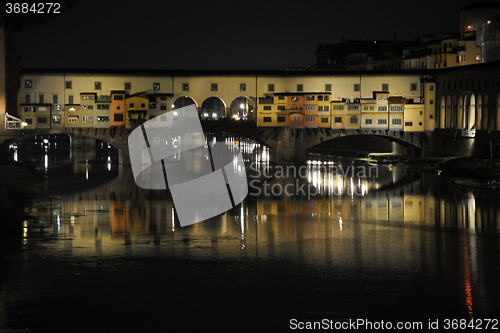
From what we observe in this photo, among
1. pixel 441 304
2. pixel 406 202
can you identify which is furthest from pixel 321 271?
pixel 406 202

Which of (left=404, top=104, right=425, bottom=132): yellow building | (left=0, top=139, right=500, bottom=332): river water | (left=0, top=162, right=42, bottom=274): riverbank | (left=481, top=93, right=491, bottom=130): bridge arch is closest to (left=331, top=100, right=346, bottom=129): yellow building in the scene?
(left=404, top=104, right=425, bottom=132): yellow building

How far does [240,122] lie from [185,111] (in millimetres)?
4742

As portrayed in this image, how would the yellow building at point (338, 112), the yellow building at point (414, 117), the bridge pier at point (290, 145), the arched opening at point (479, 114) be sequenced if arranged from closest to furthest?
the arched opening at point (479, 114), the bridge pier at point (290, 145), the yellow building at point (338, 112), the yellow building at point (414, 117)

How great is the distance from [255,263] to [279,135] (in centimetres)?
2976

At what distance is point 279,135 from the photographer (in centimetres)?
4584

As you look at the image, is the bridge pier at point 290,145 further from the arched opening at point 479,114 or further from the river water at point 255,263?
the river water at point 255,263

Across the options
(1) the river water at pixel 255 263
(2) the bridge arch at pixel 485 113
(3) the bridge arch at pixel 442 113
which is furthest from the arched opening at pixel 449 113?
(1) the river water at pixel 255 263

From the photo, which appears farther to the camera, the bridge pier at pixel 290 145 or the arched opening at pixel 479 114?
the bridge pier at pixel 290 145

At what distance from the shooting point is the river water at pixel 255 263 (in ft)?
41.9

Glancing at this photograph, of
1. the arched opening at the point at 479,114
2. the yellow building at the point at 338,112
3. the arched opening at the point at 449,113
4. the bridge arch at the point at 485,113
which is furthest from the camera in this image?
the yellow building at the point at 338,112

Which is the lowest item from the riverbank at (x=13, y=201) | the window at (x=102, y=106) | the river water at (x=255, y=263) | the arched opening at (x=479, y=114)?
the river water at (x=255, y=263)

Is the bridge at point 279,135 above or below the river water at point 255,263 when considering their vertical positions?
above

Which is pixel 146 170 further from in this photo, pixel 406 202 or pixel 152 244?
pixel 152 244

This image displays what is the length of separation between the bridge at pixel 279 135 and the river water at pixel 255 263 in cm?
1519
